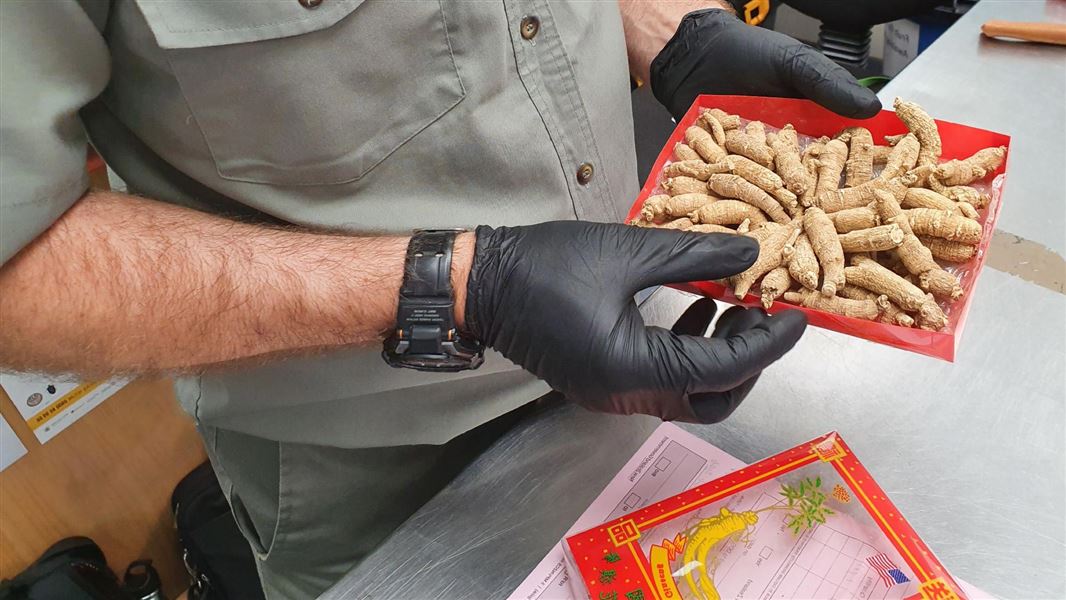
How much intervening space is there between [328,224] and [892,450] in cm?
78

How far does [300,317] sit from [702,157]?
0.58 meters

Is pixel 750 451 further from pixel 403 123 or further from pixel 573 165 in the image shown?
pixel 403 123

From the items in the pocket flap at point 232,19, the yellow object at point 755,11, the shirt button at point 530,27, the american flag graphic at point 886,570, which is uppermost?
the pocket flap at point 232,19

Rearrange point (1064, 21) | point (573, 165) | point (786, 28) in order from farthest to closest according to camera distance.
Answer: point (786, 28), point (1064, 21), point (573, 165)

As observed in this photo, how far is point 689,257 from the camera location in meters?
0.83

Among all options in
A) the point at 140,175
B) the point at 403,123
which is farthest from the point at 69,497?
the point at 403,123

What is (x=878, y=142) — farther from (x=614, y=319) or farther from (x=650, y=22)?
(x=614, y=319)

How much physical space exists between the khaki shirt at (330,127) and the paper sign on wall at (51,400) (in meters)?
0.74

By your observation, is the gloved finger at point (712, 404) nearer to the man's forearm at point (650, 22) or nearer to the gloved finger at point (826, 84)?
the gloved finger at point (826, 84)

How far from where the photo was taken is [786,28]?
3385 millimetres

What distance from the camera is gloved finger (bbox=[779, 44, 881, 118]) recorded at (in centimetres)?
107

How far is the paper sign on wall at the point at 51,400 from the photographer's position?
1.56m

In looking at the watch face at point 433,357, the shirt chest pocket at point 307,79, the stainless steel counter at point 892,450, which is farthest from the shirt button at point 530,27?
the stainless steel counter at point 892,450

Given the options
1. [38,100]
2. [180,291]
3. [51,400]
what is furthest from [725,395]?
[51,400]
